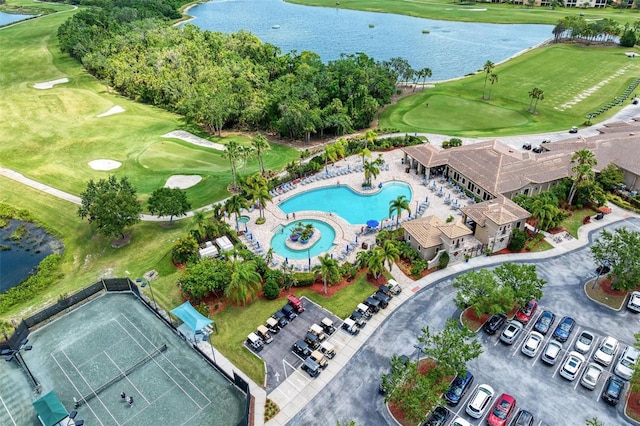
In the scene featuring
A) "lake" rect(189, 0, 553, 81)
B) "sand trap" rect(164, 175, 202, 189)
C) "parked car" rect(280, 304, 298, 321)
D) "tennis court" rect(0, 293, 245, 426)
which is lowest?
"tennis court" rect(0, 293, 245, 426)

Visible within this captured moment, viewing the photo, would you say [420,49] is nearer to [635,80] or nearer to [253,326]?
[635,80]

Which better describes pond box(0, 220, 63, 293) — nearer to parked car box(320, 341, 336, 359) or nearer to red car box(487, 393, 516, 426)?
parked car box(320, 341, 336, 359)

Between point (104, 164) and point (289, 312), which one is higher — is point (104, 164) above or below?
above

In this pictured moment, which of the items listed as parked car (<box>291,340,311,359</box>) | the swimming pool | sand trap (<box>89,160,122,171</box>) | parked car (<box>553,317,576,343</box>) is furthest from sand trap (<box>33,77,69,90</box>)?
parked car (<box>553,317,576,343</box>)

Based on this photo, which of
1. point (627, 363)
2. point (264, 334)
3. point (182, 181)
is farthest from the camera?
point (182, 181)

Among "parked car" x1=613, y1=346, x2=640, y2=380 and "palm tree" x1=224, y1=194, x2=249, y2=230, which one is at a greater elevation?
"palm tree" x1=224, y1=194, x2=249, y2=230

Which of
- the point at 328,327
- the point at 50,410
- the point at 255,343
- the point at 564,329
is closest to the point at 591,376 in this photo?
the point at 564,329

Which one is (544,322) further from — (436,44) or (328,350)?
(436,44)

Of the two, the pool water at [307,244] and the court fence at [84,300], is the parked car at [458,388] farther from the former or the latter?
the pool water at [307,244]
